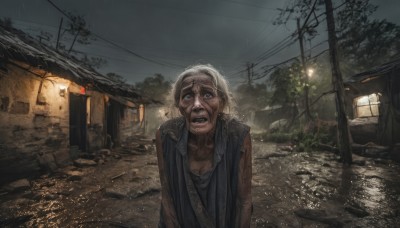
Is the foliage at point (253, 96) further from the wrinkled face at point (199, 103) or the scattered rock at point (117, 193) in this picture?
the wrinkled face at point (199, 103)

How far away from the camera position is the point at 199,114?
65.6 inches

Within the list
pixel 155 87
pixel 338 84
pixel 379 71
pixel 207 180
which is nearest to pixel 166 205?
pixel 207 180

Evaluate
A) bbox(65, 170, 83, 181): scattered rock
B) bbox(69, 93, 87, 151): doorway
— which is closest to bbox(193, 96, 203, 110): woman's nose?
bbox(65, 170, 83, 181): scattered rock

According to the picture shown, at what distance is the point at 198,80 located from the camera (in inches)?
69.5

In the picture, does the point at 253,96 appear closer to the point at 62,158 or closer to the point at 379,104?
the point at 379,104

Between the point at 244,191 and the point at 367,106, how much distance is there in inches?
581

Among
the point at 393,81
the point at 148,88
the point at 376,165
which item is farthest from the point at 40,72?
the point at 148,88

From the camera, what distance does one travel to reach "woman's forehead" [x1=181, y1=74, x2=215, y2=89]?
1.76 meters

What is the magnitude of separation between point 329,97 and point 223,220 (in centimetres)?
2562

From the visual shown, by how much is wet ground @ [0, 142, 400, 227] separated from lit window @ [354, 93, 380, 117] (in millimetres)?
5534

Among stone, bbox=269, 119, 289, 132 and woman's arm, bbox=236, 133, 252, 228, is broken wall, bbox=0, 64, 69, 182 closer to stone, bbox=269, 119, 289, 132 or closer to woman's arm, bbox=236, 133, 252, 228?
woman's arm, bbox=236, 133, 252, 228

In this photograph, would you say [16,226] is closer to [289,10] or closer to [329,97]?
[289,10]

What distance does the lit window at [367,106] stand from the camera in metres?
11.8

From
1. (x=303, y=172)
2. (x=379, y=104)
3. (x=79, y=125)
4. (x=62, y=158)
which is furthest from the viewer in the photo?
(x=379, y=104)
